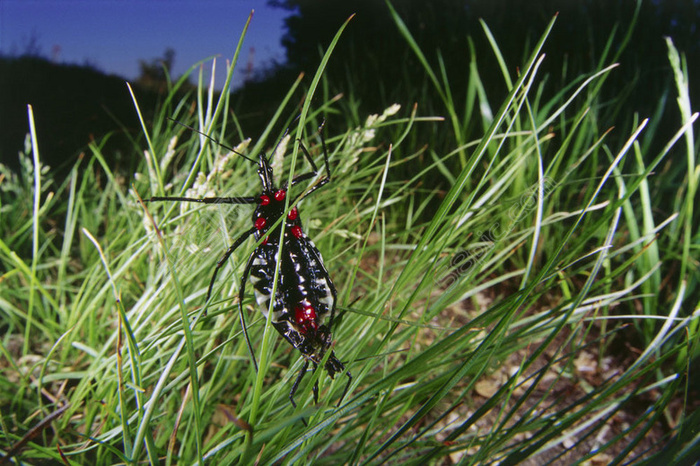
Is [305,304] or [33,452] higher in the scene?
[305,304]

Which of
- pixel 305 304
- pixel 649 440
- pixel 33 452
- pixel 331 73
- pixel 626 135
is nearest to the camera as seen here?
pixel 305 304

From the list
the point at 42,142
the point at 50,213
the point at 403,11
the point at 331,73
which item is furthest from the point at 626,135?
the point at 42,142

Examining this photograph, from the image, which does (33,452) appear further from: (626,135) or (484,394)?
(626,135)

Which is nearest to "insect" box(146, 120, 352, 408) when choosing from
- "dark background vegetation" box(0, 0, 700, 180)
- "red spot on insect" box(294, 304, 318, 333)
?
"red spot on insect" box(294, 304, 318, 333)

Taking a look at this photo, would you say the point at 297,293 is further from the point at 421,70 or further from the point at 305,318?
the point at 421,70

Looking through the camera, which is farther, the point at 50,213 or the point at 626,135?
the point at 50,213

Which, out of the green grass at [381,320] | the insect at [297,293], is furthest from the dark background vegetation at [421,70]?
the insect at [297,293]

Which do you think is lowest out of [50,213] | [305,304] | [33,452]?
[33,452]
